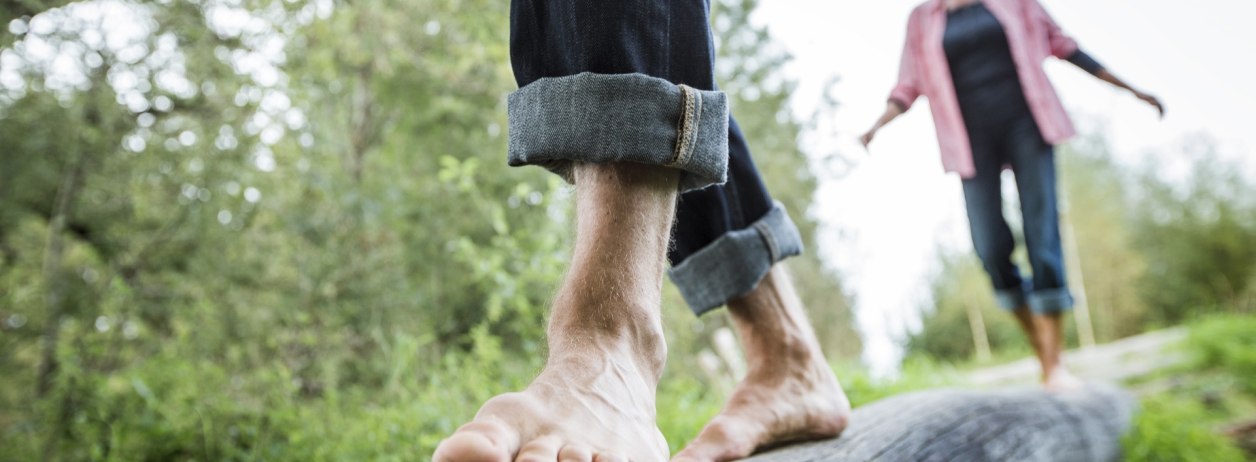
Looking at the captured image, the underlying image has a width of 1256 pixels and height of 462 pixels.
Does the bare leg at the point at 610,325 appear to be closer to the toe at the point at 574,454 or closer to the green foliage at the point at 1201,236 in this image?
the toe at the point at 574,454

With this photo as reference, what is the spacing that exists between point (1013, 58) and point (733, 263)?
132 cm

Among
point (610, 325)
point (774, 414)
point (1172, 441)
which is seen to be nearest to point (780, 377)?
point (774, 414)

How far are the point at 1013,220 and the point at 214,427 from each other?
2524 mm

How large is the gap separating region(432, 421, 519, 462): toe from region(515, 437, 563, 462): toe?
0.01 metres

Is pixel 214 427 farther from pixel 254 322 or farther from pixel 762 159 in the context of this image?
pixel 762 159

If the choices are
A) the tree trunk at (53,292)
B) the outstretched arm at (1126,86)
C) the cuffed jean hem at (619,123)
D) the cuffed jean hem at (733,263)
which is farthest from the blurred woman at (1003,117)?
the tree trunk at (53,292)

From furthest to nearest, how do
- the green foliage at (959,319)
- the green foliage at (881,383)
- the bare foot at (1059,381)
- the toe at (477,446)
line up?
1. the green foliage at (959,319)
2. the green foliage at (881,383)
3. the bare foot at (1059,381)
4. the toe at (477,446)

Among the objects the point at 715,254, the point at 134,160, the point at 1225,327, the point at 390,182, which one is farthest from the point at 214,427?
the point at 1225,327

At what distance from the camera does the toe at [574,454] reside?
24.0 inches

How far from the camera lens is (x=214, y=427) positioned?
2363mm

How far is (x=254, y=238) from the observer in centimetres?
323

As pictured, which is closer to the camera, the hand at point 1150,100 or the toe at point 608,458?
the toe at point 608,458

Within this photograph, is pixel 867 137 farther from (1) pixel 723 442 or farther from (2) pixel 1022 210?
(1) pixel 723 442

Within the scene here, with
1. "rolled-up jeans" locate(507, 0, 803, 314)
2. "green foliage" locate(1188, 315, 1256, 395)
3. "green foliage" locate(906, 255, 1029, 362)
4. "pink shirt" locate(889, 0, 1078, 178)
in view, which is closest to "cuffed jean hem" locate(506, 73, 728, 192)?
"rolled-up jeans" locate(507, 0, 803, 314)
